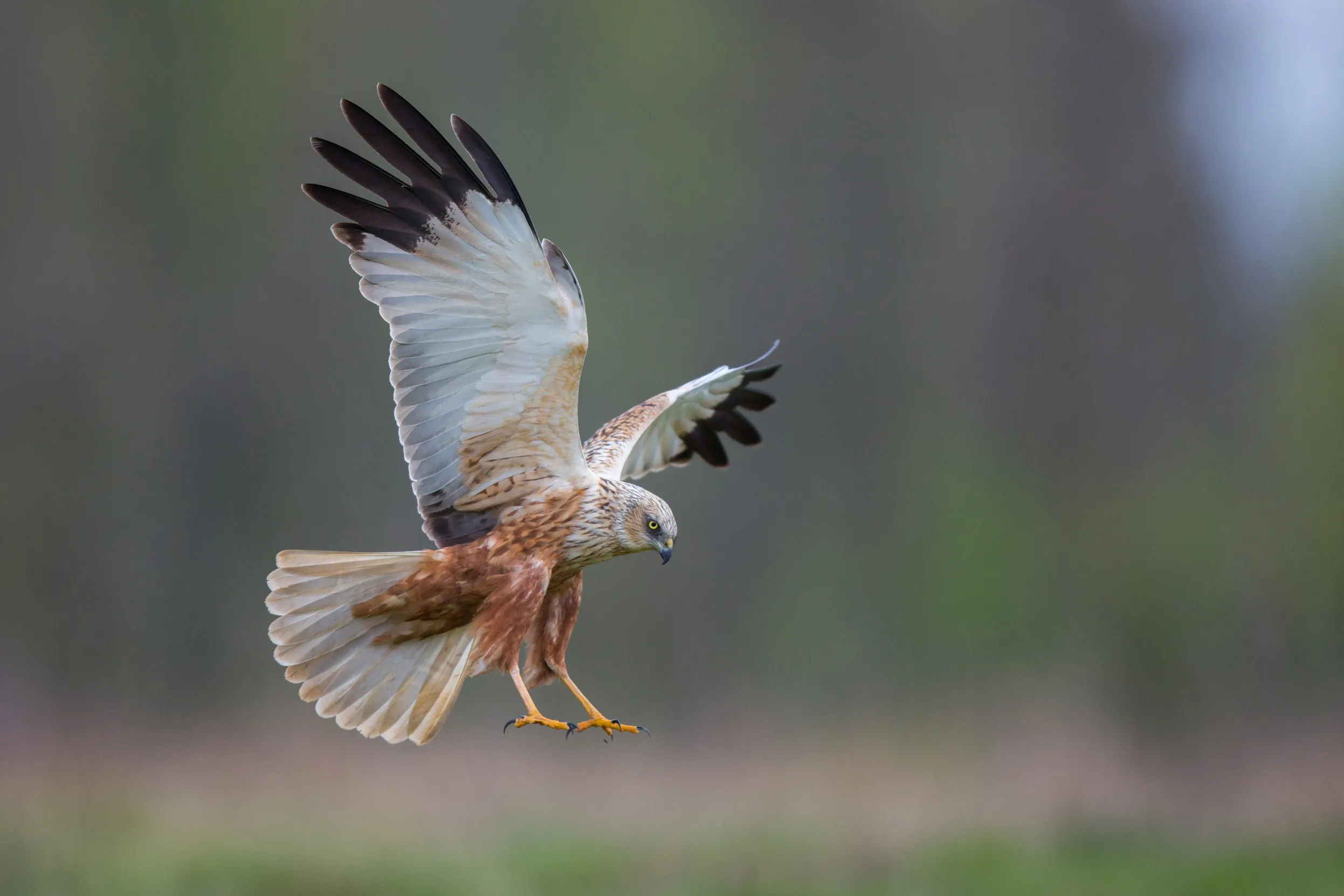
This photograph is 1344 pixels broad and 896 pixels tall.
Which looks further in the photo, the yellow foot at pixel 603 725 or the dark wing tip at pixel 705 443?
the dark wing tip at pixel 705 443

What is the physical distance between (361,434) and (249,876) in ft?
17.4

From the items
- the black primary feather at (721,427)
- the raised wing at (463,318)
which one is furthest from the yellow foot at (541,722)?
the black primary feather at (721,427)

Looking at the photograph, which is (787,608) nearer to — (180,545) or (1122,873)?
(1122,873)

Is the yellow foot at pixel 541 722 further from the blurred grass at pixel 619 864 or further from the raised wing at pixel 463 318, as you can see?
the blurred grass at pixel 619 864

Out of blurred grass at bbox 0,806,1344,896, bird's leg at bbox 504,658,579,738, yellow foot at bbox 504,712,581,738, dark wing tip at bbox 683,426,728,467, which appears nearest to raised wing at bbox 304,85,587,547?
bird's leg at bbox 504,658,579,738

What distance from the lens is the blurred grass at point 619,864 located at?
31.5ft

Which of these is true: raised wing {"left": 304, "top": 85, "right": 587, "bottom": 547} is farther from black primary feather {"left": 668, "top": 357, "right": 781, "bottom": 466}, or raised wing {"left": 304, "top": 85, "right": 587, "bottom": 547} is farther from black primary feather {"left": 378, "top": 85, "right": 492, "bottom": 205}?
black primary feather {"left": 668, "top": 357, "right": 781, "bottom": 466}

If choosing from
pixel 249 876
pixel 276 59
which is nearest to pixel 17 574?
pixel 249 876

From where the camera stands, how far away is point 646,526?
4539 mm

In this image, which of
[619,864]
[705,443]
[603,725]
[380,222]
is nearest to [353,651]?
[603,725]

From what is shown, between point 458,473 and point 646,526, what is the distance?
0.70m

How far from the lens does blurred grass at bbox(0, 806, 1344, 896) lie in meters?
9.61

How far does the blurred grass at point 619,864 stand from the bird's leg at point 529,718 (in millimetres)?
6044

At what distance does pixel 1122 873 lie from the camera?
1107 cm
